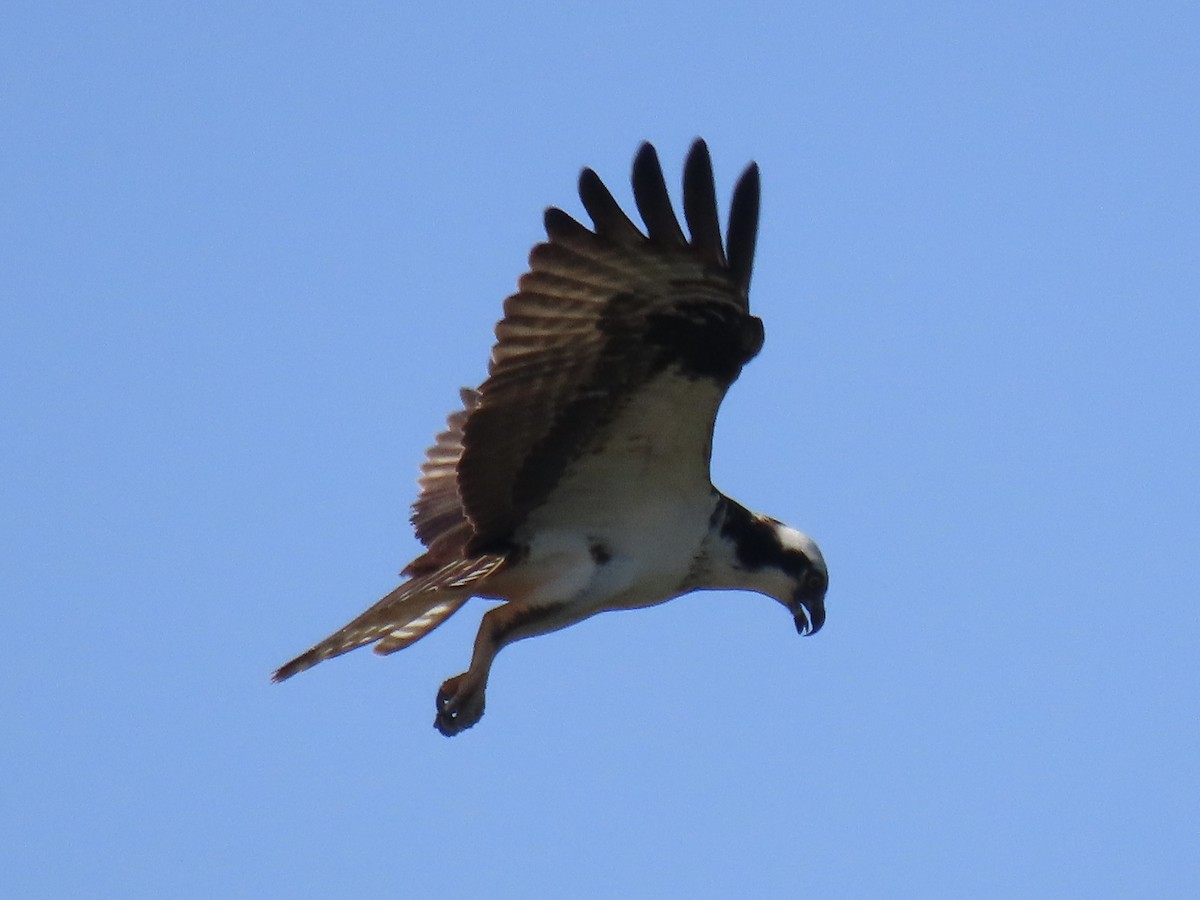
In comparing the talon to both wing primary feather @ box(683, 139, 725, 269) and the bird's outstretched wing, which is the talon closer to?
the bird's outstretched wing

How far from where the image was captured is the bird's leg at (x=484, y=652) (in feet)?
24.4

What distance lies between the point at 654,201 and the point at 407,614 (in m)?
1.86

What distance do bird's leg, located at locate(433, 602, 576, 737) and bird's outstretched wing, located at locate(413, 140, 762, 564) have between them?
41cm

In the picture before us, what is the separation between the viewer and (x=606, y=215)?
696cm

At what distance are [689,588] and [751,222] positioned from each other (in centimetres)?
164

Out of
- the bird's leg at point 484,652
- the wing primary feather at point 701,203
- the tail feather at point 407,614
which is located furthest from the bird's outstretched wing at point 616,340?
the bird's leg at point 484,652

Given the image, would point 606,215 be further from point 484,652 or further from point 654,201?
point 484,652

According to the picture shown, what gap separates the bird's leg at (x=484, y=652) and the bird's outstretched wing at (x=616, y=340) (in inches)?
16.3

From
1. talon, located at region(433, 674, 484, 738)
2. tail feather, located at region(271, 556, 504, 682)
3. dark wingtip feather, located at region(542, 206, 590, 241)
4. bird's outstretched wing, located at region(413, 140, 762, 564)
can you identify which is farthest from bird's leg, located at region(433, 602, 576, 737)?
dark wingtip feather, located at region(542, 206, 590, 241)

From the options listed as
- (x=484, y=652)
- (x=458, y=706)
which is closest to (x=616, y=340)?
(x=484, y=652)

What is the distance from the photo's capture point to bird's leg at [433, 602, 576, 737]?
24.4 feet

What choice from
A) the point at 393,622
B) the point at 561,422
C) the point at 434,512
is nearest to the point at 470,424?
the point at 561,422

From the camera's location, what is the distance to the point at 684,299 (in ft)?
23.4

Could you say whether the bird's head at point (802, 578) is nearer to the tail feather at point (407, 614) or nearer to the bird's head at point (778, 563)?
the bird's head at point (778, 563)
